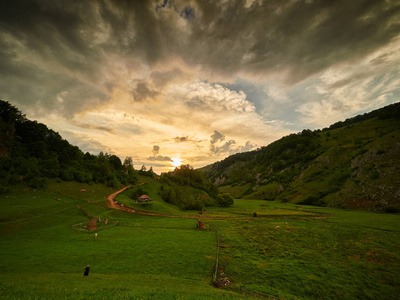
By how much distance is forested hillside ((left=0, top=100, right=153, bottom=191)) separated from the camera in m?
68.5

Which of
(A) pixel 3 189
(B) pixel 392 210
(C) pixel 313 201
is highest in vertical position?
(A) pixel 3 189

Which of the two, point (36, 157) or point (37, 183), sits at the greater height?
point (36, 157)

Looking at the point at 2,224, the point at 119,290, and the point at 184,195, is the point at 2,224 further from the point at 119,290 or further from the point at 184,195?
the point at 184,195

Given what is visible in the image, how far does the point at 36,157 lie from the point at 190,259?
Answer: 103 m

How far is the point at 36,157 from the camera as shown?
88375 mm

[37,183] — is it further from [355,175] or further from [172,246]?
[355,175]

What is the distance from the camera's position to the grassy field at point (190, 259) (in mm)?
18688

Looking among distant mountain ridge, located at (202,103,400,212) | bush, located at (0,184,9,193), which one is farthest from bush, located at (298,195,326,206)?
bush, located at (0,184,9,193)

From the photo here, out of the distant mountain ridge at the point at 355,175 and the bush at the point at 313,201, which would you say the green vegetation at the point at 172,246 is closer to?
the distant mountain ridge at the point at 355,175

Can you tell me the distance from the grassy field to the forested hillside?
22.1 meters

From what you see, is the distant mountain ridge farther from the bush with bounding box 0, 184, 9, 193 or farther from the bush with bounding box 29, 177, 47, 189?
the bush with bounding box 0, 184, 9, 193

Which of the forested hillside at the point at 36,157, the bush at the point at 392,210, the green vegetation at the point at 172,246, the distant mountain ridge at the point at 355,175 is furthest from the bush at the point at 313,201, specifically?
the forested hillside at the point at 36,157

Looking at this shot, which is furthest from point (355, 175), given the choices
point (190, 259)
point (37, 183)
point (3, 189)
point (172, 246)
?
point (3, 189)

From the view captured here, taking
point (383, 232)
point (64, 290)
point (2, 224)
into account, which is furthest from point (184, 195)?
point (64, 290)
